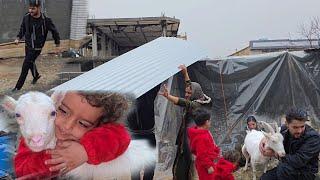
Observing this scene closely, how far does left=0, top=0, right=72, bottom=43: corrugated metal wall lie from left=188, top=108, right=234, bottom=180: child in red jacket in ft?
33.0

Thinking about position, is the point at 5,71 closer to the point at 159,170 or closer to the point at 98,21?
the point at 98,21

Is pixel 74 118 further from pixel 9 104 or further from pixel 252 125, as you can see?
pixel 252 125

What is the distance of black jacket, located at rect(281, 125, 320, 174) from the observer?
11.9 feet

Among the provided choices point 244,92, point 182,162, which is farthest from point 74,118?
point 244,92

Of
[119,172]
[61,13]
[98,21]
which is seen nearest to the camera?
[119,172]

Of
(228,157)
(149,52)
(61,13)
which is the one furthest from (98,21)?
(228,157)

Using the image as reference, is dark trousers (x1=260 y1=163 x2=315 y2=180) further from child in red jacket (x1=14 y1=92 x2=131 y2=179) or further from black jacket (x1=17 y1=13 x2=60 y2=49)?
black jacket (x1=17 y1=13 x2=60 y2=49)

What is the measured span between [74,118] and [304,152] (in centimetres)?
271

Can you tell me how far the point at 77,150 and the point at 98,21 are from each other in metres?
11.7

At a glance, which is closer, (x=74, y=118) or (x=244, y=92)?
(x=74, y=118)

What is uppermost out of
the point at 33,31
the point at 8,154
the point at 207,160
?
the point at 8,154

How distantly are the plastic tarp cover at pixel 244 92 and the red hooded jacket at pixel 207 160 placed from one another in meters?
2.33

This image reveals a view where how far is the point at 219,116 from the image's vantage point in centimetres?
730

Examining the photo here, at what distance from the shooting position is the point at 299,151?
365cm
